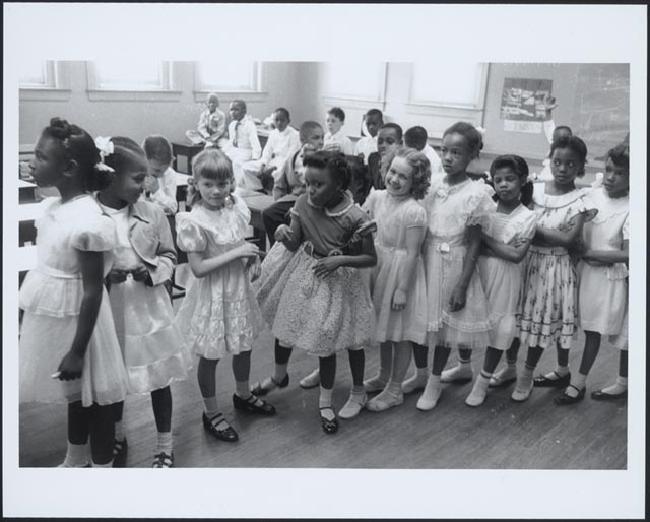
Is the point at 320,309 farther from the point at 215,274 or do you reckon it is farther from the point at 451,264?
the point at 451,264

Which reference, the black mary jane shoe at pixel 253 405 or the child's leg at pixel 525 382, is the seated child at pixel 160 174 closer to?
the black mary jane shoe at pixel 253 405

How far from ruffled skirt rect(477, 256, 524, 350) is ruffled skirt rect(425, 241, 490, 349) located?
0.10 ft

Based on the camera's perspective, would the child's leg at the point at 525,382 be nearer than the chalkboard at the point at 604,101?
No

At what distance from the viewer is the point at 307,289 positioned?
6.55 ft

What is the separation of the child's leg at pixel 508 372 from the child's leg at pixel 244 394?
3.20 feet

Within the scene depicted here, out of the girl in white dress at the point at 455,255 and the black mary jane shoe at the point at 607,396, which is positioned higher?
the girl in white dress at the point at 455,255

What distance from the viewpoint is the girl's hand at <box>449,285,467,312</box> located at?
216cm

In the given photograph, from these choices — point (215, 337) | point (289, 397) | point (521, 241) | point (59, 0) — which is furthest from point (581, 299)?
point (59, 0)

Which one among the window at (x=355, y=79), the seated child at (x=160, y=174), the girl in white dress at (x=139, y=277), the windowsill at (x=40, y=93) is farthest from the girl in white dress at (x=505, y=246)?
the windowsill at (x=40, y=93)

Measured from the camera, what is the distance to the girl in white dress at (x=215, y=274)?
183cm

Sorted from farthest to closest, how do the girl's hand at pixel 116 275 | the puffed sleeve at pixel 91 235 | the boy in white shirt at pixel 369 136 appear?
1. the boy in white shirt at pixel 369 136
2. the girl's hand at pixel 116 275
3. the puffed sleeve at pixel 91 235

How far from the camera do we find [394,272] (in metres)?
2.14

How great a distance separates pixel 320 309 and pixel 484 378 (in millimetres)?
821

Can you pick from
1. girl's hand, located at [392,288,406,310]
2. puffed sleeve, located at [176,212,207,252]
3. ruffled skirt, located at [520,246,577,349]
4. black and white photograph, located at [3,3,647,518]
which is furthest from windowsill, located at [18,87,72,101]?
ruffled skirt, located at [520,246,577,349]
